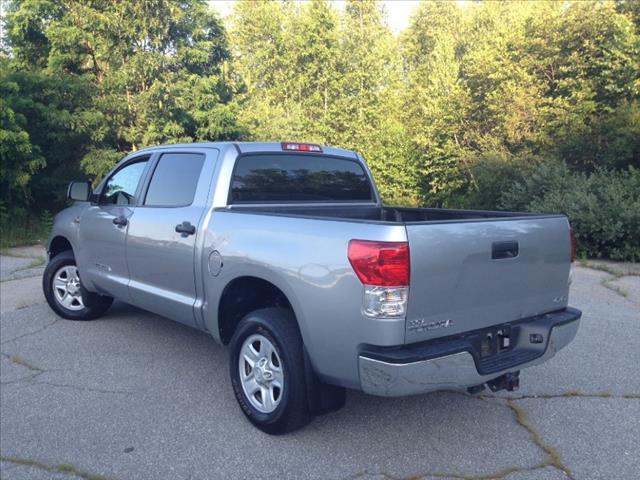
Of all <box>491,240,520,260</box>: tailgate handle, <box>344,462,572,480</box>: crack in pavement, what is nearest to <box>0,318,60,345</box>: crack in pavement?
<box>344,462,572,480</box>: crack in pavement

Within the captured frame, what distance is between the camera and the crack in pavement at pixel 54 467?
3189 millimetres

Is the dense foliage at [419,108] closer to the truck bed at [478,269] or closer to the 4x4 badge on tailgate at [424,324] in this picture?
the truck bed at [478,269]

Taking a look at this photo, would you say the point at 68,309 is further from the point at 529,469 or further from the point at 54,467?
the point at 529,469

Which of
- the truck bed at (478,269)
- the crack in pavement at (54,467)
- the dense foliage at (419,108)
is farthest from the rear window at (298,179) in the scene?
the dense foliage at (419,108)

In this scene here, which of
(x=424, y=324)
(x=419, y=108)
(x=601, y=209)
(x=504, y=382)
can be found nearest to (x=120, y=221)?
(x=424, y=324)

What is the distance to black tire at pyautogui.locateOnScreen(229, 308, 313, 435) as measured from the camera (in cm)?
339

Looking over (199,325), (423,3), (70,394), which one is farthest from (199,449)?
→ (423,3)

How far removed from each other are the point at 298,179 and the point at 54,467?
274cm

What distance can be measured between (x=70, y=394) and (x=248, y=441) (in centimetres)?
165

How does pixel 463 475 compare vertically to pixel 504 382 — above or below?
below

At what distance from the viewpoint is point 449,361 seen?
9.98ft

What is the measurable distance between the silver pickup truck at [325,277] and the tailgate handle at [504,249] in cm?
1

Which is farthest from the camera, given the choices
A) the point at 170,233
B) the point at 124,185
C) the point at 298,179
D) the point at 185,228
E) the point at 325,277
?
the point at 124,185

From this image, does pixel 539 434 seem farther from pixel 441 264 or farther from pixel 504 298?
pixel 441 264
